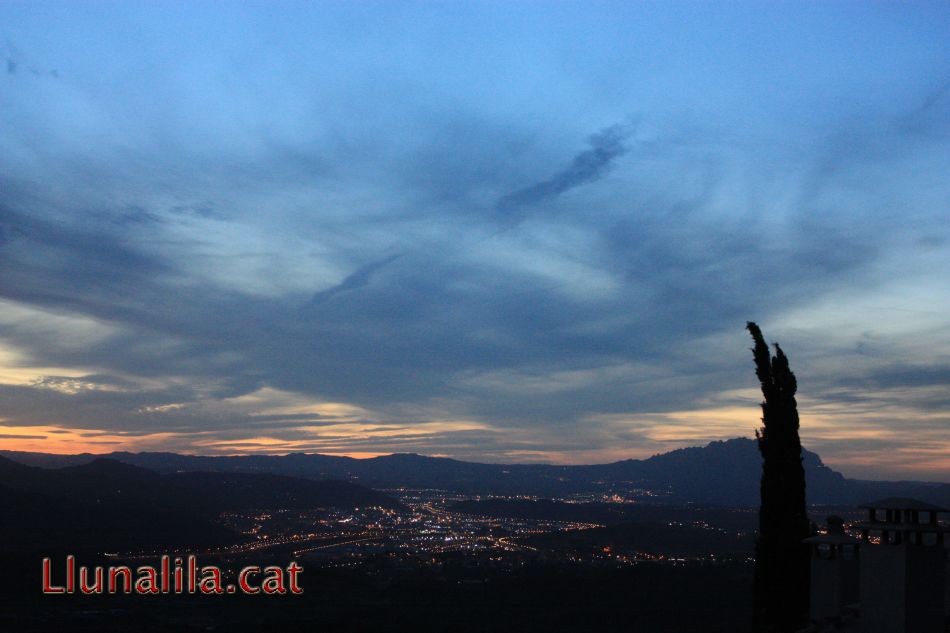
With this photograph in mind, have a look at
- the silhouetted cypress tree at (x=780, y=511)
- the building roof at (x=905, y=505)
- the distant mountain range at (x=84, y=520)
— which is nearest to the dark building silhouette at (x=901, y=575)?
the building roof at (x=905, y=505)

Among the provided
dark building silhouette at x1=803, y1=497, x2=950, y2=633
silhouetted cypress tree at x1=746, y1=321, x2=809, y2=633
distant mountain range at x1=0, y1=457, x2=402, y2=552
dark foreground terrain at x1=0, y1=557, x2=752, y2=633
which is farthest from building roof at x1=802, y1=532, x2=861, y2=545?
distant mountain range at x1=0, y1=457, x2=402, y2=552

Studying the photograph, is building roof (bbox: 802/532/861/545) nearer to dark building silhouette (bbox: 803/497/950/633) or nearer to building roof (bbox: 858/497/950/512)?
dark building silhouette (bbox: 803/497/950/633)

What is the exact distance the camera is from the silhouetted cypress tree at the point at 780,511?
25.6 m

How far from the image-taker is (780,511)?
2662cm

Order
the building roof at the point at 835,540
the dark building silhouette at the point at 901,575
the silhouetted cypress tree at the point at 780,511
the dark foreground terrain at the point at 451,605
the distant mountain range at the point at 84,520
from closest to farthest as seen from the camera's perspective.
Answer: the dark building silhouette at the point at 901,575, the building roof at the point at 835,540, the silhouetted cypress tree at the point at 780,511, the dark foreground terrain at the point at 451,605, the distant mountain range at the point at 84,520

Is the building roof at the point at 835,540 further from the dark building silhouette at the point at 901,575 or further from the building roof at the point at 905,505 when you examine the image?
the building roof at the point at 905,505

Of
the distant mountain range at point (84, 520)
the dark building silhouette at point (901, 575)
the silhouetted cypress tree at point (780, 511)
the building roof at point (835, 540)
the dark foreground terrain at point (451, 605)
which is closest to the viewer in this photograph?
the dark building silhouette at point (901, 575)

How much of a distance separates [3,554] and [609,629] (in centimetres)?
8794

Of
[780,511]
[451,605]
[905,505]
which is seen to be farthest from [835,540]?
[451,605]

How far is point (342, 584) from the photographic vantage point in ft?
402

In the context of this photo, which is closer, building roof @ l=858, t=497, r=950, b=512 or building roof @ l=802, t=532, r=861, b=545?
building roof @ l=858, t=497, r=950, b=512

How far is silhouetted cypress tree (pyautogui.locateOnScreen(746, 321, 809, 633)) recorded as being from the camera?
84.1 ft

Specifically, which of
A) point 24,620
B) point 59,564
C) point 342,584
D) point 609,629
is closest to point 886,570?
point 609,629

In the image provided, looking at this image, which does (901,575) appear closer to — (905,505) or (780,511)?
(905,505)
